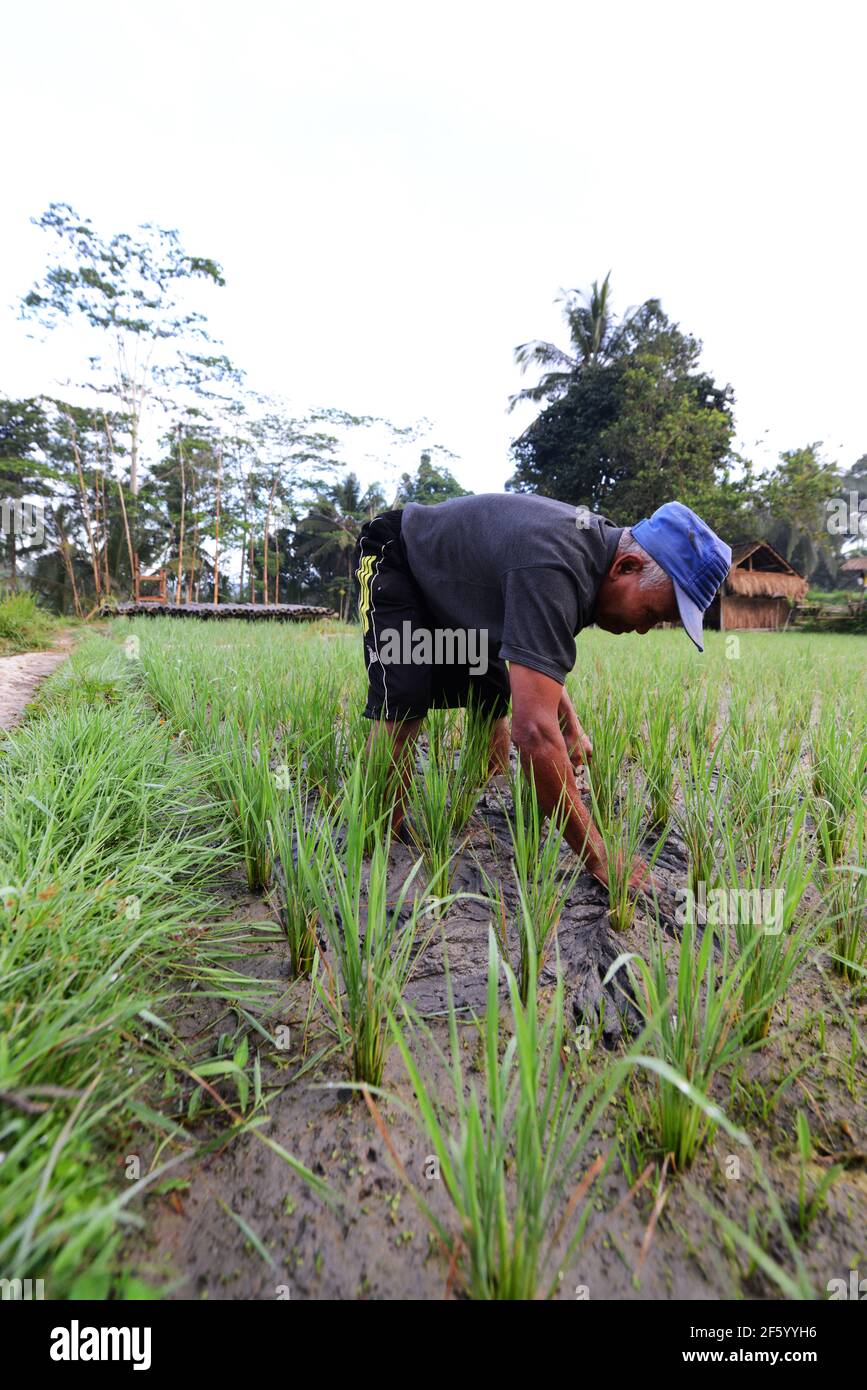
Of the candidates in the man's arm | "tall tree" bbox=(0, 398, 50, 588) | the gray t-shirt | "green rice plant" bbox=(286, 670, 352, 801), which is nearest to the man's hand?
the man's arm

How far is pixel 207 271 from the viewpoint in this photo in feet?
47.1

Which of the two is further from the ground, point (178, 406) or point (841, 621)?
Answer: point (178, 406)

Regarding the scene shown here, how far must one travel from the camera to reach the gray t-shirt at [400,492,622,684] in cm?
130

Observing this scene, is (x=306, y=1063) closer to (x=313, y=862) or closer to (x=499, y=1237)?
(x=313, y=862)

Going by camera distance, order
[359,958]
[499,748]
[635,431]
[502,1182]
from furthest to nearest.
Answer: [635,431] → [499,748] → [359,958] → [502,1182]

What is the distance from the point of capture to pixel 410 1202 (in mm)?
704

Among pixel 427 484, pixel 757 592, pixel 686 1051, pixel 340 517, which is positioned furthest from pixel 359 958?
pixel 427 484

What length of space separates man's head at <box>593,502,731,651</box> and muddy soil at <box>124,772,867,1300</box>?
0.87m

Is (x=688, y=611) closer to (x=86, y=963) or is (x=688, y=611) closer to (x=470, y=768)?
(x=470, y=768)

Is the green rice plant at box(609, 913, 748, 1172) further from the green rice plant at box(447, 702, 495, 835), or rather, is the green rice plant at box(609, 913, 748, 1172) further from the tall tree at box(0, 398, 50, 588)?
the tall tree at box(0, 398, 50, 588)

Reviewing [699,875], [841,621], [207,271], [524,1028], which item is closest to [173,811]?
[524,1028]

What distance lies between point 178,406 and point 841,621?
67.8 ft

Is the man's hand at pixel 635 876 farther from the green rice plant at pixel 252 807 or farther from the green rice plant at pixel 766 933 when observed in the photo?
the green rice plant at pixel 252 807

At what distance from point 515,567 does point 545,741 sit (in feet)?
1.34
